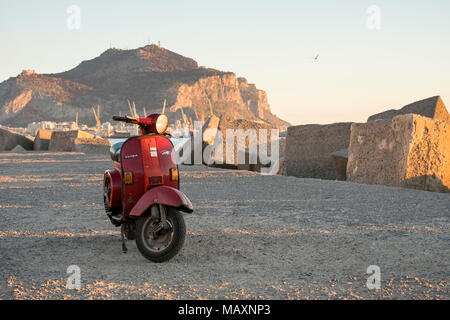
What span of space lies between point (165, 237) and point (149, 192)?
1.24 ft

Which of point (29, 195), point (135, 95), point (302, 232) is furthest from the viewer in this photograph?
point (135, 95)

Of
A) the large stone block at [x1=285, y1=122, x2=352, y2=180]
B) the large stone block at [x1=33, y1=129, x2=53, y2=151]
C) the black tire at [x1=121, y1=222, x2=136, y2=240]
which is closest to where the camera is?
the black tire at [x1=121, y1=222, x2=136, y2=240]

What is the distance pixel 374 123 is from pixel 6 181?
700 cm

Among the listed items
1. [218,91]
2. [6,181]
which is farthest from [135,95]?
[6,181]

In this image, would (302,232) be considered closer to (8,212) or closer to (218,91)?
(8,212)

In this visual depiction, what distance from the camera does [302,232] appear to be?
439 centimetres

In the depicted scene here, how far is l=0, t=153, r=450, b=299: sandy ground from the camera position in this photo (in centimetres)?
286

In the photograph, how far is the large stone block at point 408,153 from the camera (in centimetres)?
729

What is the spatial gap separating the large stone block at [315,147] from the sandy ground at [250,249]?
324 cm

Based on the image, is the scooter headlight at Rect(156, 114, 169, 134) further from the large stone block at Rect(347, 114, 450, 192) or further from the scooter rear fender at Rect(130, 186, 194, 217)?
the large stone block at Rect(347, 114, 450, 192)

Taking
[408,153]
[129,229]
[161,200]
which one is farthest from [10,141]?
[161,200]

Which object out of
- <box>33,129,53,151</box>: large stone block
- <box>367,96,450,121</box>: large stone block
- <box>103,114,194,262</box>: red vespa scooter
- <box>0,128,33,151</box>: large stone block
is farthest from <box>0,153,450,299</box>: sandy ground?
<box>0,128,33,151</box>: large stone block

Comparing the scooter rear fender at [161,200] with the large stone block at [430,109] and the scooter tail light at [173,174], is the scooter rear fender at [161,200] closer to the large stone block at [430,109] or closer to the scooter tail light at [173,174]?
the scooter tail light at [173,174]

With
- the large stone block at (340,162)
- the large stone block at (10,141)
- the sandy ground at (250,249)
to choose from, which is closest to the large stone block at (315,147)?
the large stone block at (340,162)
